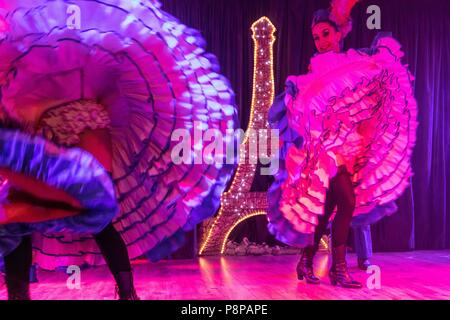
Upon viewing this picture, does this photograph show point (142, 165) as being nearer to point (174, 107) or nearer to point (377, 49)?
point (174, 107)

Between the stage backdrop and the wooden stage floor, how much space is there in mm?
799

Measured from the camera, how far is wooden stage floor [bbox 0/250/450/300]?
280 centimetres

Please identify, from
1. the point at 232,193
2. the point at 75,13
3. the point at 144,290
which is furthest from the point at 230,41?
the point at 75,13

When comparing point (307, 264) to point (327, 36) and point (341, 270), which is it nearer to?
point (341, 270)

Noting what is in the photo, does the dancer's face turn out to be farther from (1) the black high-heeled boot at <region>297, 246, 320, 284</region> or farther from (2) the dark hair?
(1) the black high-heeled boot at <region>297, 246, 320, 284</region>

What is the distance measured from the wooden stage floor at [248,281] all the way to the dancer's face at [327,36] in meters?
1.31

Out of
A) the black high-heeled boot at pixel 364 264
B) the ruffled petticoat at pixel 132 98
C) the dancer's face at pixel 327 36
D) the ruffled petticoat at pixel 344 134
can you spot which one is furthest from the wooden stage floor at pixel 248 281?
the dancer's face at pixel 327 36

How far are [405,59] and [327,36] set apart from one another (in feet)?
8.62

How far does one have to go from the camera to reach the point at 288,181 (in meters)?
3.13

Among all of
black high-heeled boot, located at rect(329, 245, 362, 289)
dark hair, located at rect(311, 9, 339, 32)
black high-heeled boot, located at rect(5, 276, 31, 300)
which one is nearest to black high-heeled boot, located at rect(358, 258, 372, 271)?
black high-heeled boot, located at rect(329, 245, 362, 289)

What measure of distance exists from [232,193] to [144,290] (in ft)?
5.99

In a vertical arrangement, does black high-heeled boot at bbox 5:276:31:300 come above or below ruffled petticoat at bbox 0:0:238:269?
below

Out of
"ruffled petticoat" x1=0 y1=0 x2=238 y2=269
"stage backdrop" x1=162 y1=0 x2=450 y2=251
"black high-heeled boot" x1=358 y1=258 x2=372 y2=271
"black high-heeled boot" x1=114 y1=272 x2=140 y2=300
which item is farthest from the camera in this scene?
"stage backdrop" x1=162 y1=0 x2=450 y2=251

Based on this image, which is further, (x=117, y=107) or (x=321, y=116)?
(x=321, y=116)
